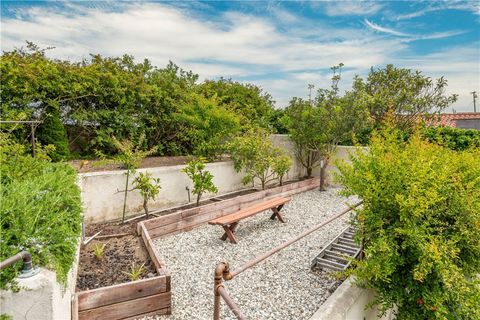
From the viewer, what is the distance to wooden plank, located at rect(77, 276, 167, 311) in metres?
2.93

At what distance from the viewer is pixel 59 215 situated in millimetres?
2330

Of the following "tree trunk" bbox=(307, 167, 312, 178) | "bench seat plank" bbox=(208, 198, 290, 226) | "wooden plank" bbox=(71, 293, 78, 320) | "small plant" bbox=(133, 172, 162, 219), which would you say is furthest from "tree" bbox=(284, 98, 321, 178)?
"wooden plank" bbox=(71, 293, 78, 320)

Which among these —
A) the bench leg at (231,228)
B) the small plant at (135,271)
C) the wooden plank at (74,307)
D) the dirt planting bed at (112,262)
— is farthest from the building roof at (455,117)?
the wooden plank at (74,307)

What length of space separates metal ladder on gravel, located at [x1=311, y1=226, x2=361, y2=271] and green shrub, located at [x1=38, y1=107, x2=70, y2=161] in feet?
19.6

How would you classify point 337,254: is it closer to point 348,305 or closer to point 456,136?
point 348,305

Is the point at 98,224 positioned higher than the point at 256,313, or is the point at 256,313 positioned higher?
the point at 98,224

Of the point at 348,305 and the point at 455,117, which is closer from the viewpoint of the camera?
the point at 348,305

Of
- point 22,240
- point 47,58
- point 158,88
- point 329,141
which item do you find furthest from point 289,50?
point 22,240

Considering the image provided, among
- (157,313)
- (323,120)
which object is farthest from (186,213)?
(323,120)

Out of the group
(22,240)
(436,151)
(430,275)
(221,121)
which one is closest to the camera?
(22,240)

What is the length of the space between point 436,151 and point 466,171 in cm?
54

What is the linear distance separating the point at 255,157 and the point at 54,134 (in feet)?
16.4

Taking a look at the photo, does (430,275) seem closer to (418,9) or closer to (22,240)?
(22,240)

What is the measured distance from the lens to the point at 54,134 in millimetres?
6957
